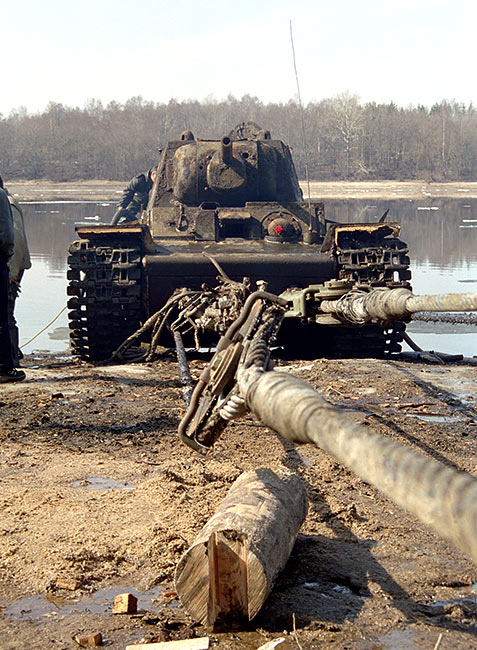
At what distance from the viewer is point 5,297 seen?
8.81 meters

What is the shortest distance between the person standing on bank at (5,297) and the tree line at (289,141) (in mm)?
45645

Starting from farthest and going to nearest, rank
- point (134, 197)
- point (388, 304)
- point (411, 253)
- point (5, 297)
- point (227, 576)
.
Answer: point (411, 253), point (134, 197), point (5, 297), point (388, 304), point (227, 576)

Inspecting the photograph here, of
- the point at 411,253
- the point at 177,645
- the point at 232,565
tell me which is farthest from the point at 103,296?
the point at 411,253

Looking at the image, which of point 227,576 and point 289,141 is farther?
point 289,141

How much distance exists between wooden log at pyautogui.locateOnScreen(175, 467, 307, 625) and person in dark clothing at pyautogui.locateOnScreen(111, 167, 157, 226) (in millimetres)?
12266

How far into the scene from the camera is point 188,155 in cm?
1278

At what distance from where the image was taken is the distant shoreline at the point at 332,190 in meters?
49.8

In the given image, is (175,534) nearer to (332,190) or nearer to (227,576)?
(227,576)

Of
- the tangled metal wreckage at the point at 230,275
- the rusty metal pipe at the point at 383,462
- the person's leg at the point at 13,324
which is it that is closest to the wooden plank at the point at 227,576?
the tangled metal wreckage at the point at 230,275

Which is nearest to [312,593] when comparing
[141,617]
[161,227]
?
[141,617]

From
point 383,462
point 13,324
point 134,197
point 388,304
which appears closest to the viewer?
point 383,462

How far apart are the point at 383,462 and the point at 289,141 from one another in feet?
217

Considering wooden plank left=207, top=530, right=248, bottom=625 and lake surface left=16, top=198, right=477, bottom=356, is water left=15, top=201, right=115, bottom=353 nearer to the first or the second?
lake surface left=16, top=198, right=477, bottom=356

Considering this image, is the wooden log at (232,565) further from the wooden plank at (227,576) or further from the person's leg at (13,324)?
the person's leg at (13,324)
